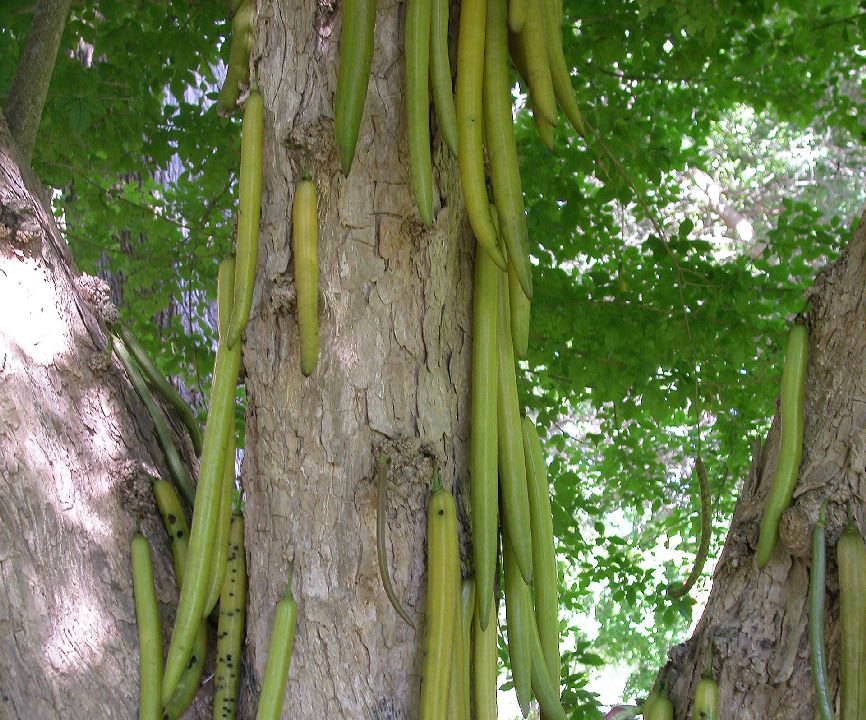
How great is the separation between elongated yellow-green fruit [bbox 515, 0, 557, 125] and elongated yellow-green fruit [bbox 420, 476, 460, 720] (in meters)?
0.66

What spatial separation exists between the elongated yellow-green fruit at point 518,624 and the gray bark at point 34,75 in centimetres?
130

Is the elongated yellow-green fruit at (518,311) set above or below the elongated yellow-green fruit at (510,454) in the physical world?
above

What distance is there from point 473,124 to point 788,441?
28.7 inches

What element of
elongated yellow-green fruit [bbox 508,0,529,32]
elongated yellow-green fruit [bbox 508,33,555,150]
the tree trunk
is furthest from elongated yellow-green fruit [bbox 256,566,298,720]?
elongated yellow-green fruit [bbox 508,0,529,32]

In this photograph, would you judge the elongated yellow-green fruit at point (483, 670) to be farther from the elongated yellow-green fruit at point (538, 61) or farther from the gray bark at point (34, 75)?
the gray bark at point (34, 75)

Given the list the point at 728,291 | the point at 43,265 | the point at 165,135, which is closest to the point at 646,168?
the point at 728,291

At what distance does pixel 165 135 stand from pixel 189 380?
41.5 inches

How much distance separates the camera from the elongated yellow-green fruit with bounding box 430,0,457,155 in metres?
1.46

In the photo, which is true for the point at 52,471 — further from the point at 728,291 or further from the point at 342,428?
the point at 728,291

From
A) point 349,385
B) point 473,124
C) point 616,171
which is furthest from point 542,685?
point 616,171

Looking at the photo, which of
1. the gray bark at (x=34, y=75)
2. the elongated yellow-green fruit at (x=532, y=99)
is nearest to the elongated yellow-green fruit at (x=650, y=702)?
the elongated yellow-green fruit at (x=532, y=99)

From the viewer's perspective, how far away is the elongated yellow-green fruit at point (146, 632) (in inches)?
56.7

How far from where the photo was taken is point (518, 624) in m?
1.52

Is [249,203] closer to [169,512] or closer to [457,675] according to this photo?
[169,512]
